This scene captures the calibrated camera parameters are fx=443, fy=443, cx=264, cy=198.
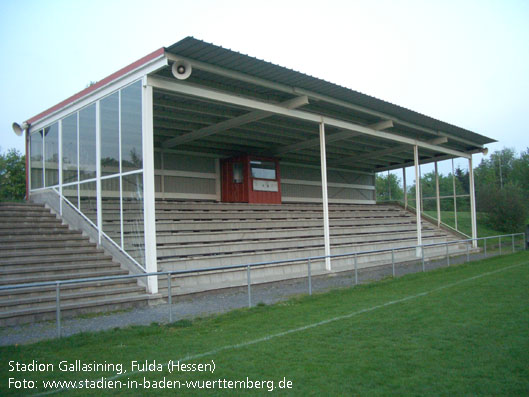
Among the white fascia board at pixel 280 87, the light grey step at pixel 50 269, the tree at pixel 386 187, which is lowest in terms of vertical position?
the light grey step at pixel 50 269

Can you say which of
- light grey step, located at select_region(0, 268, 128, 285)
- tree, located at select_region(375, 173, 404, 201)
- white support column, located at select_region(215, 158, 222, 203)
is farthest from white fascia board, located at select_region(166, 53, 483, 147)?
tree, located at select_region(375, 173, 404, 201)

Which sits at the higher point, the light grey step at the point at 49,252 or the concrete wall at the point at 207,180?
the concrete wall at the point at 207,180

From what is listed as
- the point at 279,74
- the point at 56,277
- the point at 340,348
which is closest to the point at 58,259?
the point at 56,277

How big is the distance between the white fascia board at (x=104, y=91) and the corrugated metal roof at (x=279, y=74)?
0.61 m

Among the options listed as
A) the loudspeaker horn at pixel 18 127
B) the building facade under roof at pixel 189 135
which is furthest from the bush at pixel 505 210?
the loudspeaker horn at pixel 18 127

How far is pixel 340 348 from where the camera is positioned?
233 inches

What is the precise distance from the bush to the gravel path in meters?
23.3

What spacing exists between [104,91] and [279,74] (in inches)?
198

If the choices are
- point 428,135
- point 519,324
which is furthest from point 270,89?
point 428,135

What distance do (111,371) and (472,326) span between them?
17.0ft

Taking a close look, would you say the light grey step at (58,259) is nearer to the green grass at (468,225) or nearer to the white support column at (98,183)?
the white support column at (98,183)

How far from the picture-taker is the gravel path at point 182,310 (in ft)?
25.0

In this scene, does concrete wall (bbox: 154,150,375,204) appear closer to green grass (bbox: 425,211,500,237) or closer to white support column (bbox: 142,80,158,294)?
white support column (bbox: 142,80,158,294)

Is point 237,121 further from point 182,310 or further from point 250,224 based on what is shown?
point 182,310
